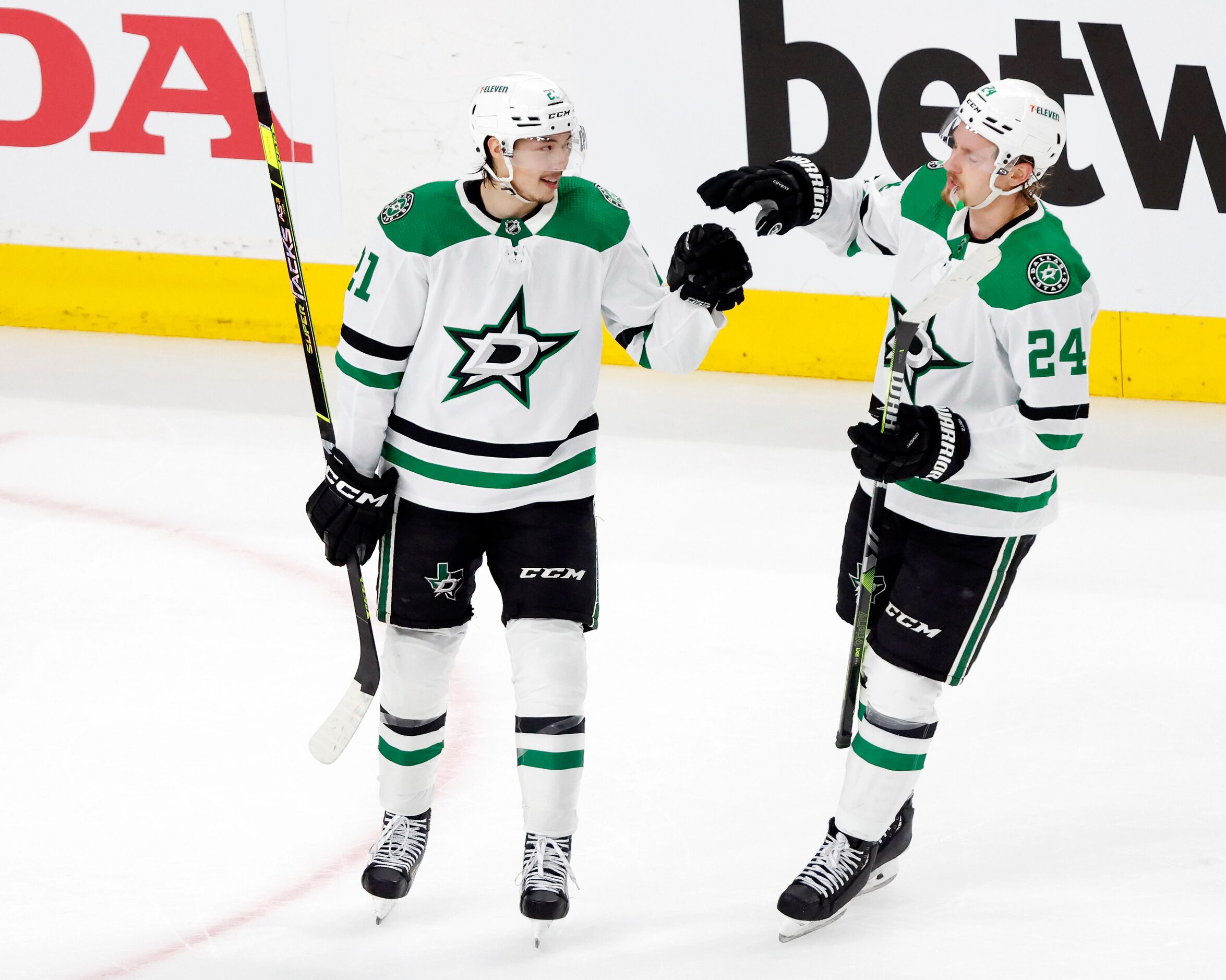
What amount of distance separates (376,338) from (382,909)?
897mm

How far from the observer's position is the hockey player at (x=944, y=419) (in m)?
2.21

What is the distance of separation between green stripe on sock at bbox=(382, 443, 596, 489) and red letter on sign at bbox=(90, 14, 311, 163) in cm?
353

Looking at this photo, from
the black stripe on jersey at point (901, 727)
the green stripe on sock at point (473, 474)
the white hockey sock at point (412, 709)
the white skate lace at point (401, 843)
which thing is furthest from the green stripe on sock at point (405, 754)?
the black stripe on jersey at point (901, 727)

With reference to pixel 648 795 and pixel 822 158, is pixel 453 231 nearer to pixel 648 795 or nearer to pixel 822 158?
pixel 648 795

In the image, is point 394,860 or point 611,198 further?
point 394,860

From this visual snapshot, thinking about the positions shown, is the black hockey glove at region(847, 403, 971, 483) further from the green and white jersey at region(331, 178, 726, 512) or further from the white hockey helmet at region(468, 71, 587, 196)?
the white hockey helmet at region(468, 71, 587, 196)

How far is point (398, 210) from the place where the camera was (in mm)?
2248

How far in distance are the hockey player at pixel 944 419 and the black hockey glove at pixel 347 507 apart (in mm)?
668

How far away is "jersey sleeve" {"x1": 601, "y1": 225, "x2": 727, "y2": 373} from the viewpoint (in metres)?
2.31

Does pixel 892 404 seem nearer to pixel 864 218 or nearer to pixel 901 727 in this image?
pixel 864 218

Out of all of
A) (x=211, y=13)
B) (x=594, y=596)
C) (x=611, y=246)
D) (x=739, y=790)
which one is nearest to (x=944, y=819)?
(x=739, y=790)

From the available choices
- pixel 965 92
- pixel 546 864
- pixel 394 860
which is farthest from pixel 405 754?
pixel 965 92

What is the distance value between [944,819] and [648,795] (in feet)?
1.74

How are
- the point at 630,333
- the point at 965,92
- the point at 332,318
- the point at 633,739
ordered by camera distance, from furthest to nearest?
1. the point at 332,318
2. the point at 965,92
3. the point at 633,739
4. the point at 630,333
